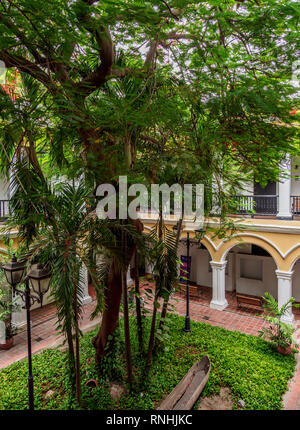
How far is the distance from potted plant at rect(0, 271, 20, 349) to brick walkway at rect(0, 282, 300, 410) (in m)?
0.25

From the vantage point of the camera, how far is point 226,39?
4.58 meters

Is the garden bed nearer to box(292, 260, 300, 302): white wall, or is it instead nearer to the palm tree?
the palm tree

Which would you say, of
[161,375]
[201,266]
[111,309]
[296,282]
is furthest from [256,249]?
[111,309]

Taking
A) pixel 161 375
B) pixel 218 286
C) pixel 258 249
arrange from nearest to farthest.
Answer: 1. pixel 161 375
2. pixel 218 286
3. pixel 258 249

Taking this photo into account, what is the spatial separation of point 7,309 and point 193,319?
635 centimetres

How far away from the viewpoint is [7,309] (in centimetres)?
818

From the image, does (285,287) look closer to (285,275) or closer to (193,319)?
(285,275)

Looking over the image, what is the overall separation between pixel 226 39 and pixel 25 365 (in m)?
8.23

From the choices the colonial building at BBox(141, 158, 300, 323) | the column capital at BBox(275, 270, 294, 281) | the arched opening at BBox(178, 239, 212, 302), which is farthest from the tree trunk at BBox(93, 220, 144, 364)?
the arched opening at BBox(178, 239, 212, 302)

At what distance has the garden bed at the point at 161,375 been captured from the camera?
5023 mm

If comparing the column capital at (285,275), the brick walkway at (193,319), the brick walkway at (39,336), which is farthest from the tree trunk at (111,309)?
the column capital at (285,275)

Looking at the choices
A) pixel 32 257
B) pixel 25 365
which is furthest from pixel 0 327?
pixel 32 257

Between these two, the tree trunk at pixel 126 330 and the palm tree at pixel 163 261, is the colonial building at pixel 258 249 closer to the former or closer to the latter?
the palm tree at pixel 163 261

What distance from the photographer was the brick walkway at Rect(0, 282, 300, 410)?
309 inches
